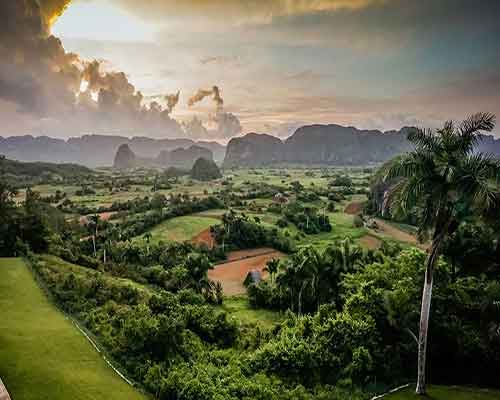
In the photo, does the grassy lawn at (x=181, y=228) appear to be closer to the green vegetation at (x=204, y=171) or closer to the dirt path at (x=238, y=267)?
the dirt path at (x=238, y=267)

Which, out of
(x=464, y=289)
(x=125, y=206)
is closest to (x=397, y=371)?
(x=464, y=289)

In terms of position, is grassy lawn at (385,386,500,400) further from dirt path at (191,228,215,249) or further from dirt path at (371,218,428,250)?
dirt path at (371,218,428,250)

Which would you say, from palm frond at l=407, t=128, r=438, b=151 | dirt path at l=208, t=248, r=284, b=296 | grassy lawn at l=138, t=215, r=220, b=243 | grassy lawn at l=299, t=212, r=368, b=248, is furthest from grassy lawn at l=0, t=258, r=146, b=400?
grassy lawn at l=299, t=212, r=368, b=248

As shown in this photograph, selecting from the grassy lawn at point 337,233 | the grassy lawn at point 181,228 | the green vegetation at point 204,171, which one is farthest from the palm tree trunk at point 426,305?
the green vegetation at point 204,171

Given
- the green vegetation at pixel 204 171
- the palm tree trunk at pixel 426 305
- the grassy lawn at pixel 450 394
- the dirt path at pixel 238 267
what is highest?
the green vegetation at pixel 204 171

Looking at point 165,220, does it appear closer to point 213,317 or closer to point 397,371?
point 213,317

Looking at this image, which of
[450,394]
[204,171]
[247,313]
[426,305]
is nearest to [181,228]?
[247,313]
